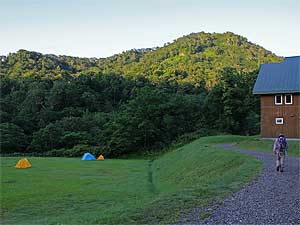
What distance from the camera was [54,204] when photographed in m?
15.3

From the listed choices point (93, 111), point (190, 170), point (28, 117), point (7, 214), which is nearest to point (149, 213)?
point (7, 214)

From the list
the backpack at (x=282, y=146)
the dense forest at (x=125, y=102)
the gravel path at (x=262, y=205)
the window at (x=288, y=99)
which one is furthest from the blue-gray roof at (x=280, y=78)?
the gravel path at (x=262, y=205)

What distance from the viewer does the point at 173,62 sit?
341ft

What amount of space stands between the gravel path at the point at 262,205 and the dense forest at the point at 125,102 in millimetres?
36250

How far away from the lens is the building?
28562 millimetres

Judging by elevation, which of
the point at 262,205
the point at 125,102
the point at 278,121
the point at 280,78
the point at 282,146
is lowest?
the point at 262,205

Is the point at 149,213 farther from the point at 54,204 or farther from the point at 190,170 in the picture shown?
the point at 190,170

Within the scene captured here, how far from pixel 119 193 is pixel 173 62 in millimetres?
87813

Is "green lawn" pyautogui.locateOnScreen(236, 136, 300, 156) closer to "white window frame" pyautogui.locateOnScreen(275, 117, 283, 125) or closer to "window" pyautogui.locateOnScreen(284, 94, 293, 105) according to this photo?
"white window frame" pyautogui.locateOnScreen(275, 117, 283, 125)

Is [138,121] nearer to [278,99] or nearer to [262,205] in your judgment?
[278,99]

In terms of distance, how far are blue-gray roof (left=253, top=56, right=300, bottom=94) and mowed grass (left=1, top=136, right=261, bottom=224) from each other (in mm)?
8657

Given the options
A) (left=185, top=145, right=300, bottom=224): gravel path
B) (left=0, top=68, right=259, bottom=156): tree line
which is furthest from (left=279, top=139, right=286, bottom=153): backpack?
(left=0, top=68, right=259, bottom=156): tree line

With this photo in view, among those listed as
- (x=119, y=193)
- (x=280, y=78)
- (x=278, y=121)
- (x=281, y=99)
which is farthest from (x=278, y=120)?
(x=119, y=193)

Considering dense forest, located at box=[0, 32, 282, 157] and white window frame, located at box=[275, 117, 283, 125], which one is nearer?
white window frame, located at box=[275, 117, 283, 125]
